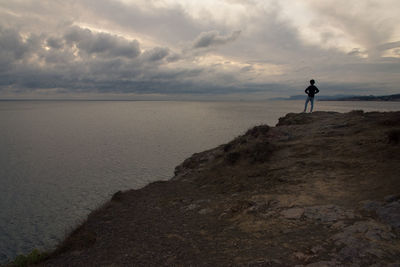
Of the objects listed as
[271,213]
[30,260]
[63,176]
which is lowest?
[63,176]

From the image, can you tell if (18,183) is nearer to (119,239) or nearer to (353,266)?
(119,239)

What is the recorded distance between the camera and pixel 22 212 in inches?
667

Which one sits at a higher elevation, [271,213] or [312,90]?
[312,90]

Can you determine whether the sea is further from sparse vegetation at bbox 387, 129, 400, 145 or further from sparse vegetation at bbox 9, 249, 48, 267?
sparse vegetation at bbox 387, 129, 400, 145

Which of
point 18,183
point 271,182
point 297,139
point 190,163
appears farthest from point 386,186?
point 18,183

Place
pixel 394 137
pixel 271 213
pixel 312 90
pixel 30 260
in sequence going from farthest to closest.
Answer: pixel 312 90
pixel 394 137
pixel 30 260
pixel 271 213

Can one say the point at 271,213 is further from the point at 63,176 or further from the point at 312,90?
the point at 63,176

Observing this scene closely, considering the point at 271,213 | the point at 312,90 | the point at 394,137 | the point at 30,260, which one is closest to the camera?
the point at 271,213

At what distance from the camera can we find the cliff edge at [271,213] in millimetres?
6602

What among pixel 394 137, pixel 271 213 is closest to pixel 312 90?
pixel 394 137

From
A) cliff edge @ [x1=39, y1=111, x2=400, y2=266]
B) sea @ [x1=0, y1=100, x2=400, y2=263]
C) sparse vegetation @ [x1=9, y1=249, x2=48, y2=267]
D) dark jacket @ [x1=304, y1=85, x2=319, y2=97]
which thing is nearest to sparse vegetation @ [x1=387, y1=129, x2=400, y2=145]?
cliff edge @ [x1=39, y1=111, x2=400, y2=266]

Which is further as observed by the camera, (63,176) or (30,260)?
(63,176)

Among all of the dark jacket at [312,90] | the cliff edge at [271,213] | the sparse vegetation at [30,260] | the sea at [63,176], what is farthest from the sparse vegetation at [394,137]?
the sea at [63,176]

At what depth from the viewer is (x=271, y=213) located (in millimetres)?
9125
